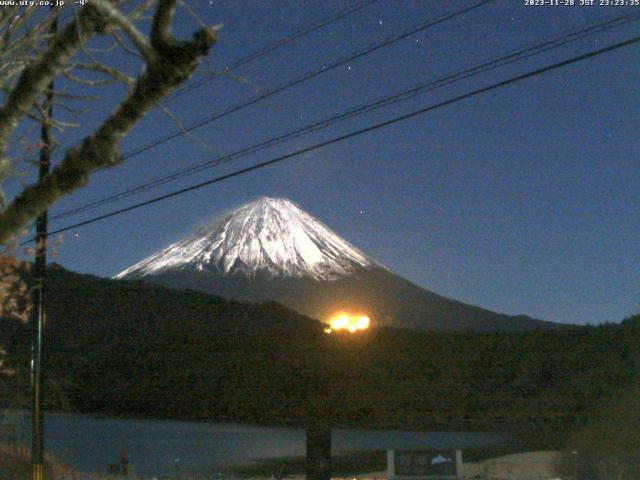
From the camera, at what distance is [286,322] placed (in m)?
47.3

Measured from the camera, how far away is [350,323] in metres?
35.6

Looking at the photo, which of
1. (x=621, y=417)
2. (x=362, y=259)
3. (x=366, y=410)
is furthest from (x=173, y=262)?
(x=621, y=417)

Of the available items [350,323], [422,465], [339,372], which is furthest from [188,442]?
[422,465]

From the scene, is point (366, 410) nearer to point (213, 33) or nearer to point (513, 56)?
point (513, 56)

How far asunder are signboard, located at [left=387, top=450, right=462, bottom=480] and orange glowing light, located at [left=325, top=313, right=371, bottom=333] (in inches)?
788

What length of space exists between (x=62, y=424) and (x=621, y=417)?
69.2 feet

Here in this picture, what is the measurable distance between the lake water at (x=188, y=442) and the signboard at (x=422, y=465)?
8.17 m

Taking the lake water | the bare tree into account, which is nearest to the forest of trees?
the lake water

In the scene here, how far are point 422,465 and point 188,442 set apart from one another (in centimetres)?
1717

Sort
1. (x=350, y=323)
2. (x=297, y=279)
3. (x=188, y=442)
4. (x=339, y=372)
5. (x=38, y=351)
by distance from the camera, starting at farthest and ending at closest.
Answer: (x=297, y=279) → (x=350, y=323) → (x=339, y=372) → (x=188, y=442) → (x=38, y=351)

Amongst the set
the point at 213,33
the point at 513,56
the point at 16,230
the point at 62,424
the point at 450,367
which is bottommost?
the point at 62,424

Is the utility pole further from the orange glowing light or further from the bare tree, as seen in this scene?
the orange glowing light

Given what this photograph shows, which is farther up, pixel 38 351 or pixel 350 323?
pixel 350 323

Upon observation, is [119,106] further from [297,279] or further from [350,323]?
[297,279]
